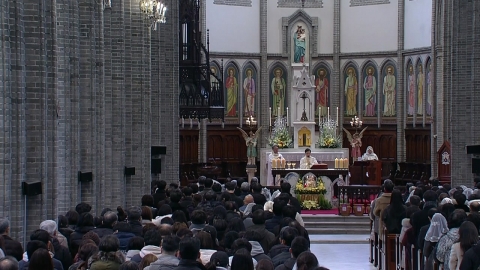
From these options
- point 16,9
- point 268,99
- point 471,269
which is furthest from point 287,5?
point 471,269

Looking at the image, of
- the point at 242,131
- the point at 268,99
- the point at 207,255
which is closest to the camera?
the point at 207,255

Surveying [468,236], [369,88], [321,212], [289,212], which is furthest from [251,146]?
[468,236]

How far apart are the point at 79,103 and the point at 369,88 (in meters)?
23.5

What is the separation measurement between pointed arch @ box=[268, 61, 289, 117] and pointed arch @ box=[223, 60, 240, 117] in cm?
167

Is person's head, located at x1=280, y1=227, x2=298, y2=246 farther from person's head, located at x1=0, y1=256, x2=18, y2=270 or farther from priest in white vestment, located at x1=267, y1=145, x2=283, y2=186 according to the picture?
priest in white vestment, located at x1=267, y1=145, x2=283, y2=186

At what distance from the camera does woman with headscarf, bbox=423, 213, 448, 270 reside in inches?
508

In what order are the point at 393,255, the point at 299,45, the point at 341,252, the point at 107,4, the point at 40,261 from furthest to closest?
the point at 299,45
the point at 341,252
the point at 107,4
the point at 393,255
the point at 40,261

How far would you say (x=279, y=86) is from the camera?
4097 centimetres

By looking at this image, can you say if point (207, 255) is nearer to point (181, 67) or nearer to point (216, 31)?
point (181, 67)

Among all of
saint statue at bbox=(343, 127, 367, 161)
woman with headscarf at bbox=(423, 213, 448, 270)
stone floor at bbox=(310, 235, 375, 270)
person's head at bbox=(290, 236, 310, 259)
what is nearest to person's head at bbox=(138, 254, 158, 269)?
person's head at bbox=(290, 236, 310, 259)

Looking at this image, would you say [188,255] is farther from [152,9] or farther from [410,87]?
[410,87]

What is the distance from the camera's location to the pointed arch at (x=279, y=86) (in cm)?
4097

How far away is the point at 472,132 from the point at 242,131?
11.8 m

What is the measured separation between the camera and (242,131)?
125ft
